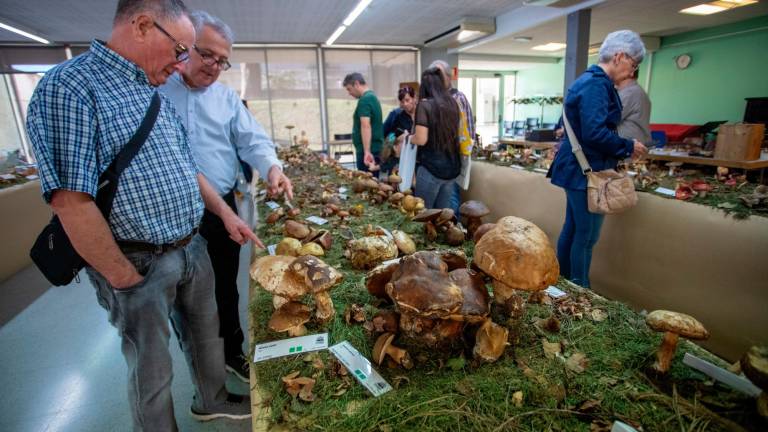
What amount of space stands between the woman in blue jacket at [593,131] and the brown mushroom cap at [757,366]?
135cm

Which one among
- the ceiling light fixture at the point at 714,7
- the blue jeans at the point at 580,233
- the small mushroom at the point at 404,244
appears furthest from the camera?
the ceiling light fixture at the point at 714,7

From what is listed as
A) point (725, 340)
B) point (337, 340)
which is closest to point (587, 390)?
point (337, 340)

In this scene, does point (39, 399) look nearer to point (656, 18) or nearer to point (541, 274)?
point (541, 274)

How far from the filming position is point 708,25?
943 cm

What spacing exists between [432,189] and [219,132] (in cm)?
195

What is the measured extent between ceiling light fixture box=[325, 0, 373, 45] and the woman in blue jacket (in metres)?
5.65

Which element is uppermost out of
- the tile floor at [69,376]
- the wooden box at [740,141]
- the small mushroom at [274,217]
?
the wooden box at [740,141]

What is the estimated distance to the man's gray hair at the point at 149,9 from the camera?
121cm

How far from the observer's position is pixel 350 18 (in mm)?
8117

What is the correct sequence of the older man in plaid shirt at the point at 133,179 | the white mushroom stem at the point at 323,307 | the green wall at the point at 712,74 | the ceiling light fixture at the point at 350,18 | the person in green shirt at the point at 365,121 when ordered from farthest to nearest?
1. the green wall at the point at 712,74
2. the ceiling light fixture at the point at 350,18
3. the person in green shirt at the point at 365,121
4. the white mushroom stem at the point at 323,307
5. the older man in plaid shirt at the point at 133,179

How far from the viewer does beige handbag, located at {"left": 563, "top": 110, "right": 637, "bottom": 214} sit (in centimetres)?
231

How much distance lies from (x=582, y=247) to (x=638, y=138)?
1057 mm

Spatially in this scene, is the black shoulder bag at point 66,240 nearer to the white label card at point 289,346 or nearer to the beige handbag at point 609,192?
the white label card at point 289,346

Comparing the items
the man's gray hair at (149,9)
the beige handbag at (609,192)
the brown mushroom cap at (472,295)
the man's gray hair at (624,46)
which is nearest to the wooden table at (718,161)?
the man's gray hair at (624,46)
